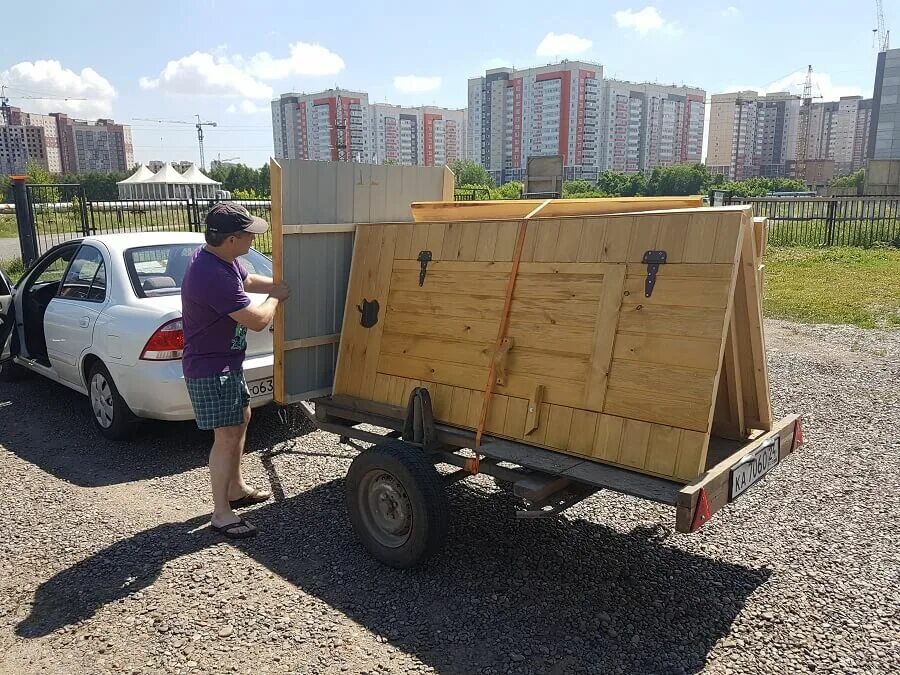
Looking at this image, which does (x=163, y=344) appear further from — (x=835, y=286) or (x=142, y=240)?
(x=835, y=286)

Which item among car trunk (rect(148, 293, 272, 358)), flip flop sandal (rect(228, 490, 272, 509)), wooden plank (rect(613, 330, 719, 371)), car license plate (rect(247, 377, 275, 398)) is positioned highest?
wooden plank (rect(613, 330, 719, 371))

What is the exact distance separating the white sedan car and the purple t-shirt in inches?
50.0

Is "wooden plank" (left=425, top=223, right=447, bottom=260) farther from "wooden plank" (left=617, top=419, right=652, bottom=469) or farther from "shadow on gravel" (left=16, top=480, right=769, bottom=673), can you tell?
"shadow on gravel" (left=16, top=480, right=769, bottom=673)

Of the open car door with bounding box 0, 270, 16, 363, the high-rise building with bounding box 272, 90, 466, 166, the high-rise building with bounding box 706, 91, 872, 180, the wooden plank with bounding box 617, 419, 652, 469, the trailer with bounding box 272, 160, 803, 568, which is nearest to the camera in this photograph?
the trailer with bounding box 272, 160, 803, 568

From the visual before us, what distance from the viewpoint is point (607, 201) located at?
3.80m

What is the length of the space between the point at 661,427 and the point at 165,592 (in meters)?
2.67

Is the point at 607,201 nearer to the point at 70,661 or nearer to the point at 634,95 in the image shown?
the point at 70,661

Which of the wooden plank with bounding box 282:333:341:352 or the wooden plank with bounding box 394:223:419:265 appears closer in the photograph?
the wooden plank with bounding box 394:223:419:265

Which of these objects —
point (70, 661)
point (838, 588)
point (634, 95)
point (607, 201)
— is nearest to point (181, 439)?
point (70, 661)

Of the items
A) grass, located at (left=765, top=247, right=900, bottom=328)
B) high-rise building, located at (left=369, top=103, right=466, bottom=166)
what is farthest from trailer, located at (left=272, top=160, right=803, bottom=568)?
high-rise building, located at (left=369, top=103, right=466, bottom=166)

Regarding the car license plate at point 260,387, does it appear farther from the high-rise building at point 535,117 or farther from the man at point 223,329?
the high-rise building at point 535,117

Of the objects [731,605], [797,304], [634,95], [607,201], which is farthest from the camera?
[634,95]

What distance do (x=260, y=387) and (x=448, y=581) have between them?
2.54 meters

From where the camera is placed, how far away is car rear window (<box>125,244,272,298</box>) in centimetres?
588
